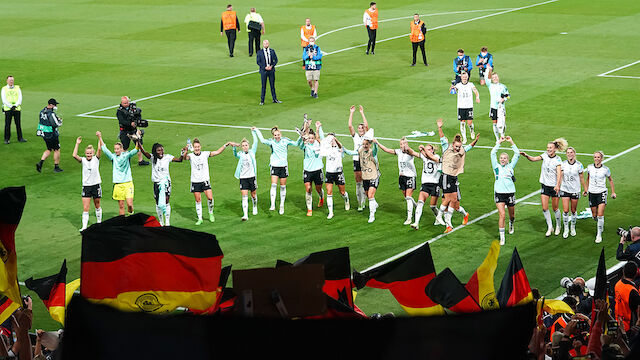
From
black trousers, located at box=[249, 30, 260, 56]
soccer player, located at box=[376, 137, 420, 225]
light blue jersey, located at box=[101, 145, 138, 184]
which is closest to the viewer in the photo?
soccer player, located at box=[376, 137, 420, 225]

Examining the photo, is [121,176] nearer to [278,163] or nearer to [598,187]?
[278,163]

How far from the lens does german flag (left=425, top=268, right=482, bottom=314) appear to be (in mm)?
9516

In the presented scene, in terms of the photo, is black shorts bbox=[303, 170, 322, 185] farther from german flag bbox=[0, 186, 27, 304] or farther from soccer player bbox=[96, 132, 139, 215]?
german flag bbox=[0, 186, 27, 304]

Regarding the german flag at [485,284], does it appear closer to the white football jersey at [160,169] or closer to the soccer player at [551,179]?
the soccer player at [551,179]

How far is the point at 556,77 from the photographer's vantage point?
37625 millimetres

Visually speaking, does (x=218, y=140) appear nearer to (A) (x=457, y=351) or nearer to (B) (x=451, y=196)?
(B) (x=451, y=196)

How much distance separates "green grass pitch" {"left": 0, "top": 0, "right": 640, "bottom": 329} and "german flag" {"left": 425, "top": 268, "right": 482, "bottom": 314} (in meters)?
7.48

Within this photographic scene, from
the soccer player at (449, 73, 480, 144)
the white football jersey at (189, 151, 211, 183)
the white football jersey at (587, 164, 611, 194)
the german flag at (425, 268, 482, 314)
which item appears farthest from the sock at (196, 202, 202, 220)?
the german flag at (425, 268, 482, 314)

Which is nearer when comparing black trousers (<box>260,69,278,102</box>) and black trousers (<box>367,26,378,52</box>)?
black trousers (<box>260,69,278,102</box>)

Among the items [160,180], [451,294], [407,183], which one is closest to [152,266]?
[451,294]

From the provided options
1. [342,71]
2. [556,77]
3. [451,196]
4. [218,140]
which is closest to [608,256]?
[451,196]

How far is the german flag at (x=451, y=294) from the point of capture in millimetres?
9516

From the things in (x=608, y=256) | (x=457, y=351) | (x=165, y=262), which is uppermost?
(x=457, y=351)

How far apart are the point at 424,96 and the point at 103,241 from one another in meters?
26.5
